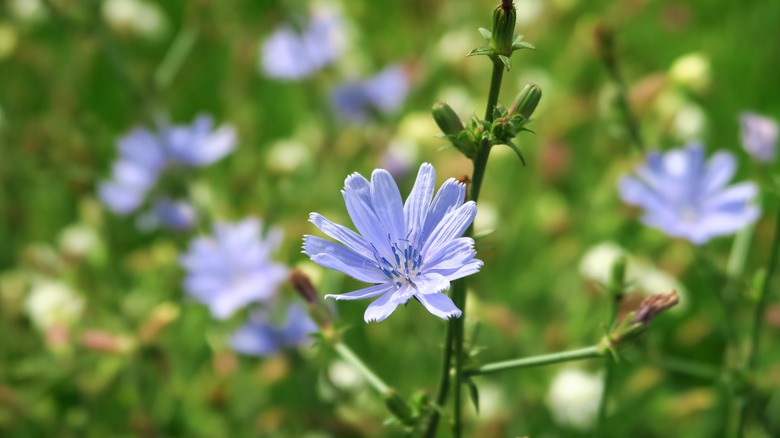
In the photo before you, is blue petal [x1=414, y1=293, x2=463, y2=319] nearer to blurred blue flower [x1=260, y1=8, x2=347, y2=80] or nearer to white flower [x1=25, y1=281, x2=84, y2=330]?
white flower [x1=25, y1=281, x2=84, y2=330]

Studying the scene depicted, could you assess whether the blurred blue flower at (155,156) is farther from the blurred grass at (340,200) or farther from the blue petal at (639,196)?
the blue petal at (639,196)

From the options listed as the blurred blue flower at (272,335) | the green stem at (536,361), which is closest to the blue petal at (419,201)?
the green stem at (536,361)

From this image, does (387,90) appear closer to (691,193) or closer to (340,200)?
(340,200)

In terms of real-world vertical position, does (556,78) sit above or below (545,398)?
above

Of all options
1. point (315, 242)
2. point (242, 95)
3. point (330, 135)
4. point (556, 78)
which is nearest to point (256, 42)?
point (242, 95)

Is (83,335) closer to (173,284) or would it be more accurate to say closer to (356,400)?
(173,284)

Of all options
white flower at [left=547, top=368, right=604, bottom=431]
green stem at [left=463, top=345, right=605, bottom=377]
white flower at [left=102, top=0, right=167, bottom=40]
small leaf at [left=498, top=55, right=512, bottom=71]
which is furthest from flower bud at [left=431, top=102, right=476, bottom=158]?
white flower at [left=102, top=0, right=167, bottom=40]
